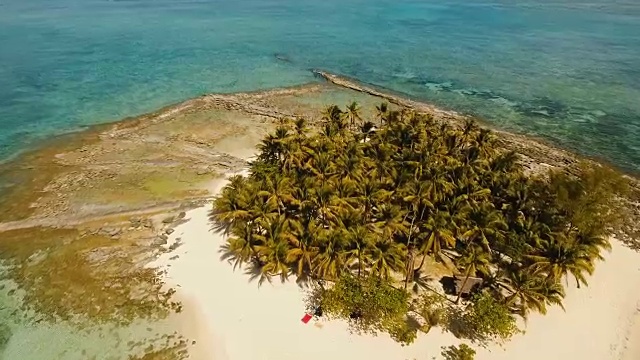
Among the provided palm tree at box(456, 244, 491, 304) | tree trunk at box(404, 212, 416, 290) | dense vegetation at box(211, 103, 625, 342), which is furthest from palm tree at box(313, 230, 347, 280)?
palm tree at box(456, 244, 491, 304)

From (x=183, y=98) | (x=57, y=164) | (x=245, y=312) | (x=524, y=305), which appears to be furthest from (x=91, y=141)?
(x=524, y=305)

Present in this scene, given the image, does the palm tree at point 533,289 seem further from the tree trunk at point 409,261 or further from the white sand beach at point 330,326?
the tree trunk at point 409,261

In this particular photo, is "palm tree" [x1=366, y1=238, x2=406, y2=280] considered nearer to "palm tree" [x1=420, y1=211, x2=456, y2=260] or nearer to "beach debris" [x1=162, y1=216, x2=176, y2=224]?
"palm tree" [x1=420, y1=211, x2=456, y2=260]

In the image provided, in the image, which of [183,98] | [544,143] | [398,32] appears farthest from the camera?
[398,32]

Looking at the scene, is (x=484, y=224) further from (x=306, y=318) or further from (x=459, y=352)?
(x=306, y=318)

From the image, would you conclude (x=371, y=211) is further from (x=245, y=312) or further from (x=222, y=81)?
(x=222, y=81)
